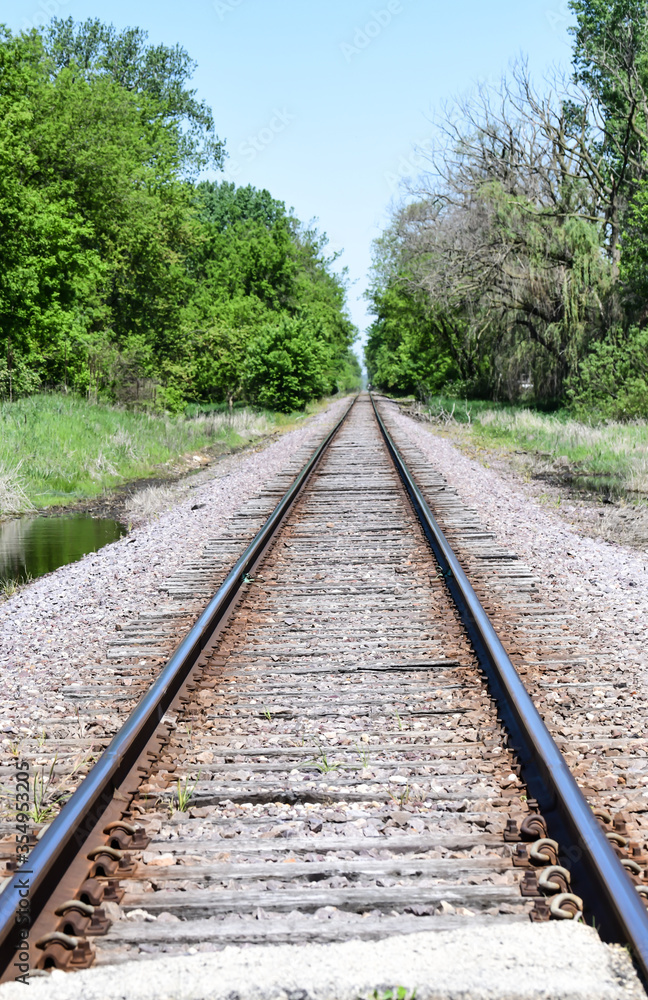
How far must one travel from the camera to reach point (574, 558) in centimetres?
862

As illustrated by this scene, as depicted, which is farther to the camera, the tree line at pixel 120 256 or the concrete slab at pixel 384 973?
the tree line at pixel 120 256

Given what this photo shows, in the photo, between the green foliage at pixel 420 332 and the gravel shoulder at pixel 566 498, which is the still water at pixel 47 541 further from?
the green foliage at pixel 420 332

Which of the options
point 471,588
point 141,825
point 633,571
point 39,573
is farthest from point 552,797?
point 39,573

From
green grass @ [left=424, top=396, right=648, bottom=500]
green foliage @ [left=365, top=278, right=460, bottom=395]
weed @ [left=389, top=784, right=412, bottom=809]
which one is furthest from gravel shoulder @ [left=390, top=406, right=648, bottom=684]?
green foliage @ [left=365, top=278, right=460, bottom=395]

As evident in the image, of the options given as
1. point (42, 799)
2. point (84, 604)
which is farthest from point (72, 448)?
point (42, 799)

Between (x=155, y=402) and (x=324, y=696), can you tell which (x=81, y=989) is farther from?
(x=155, y=402)

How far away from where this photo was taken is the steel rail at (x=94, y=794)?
8.50ft

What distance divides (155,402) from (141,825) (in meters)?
30.4

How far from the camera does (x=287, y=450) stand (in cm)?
2234

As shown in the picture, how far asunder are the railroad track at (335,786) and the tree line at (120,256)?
1767cm

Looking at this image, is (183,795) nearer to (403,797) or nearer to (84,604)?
(403,797)

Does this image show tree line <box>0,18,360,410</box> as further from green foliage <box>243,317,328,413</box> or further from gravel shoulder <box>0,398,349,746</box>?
gravel shoulder <box>0,398,349,746</box>

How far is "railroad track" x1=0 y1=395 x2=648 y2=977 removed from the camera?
2725 millimetres

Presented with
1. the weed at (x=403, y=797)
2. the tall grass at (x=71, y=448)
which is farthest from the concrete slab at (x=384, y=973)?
the tall grass at (x=71, y=448)
